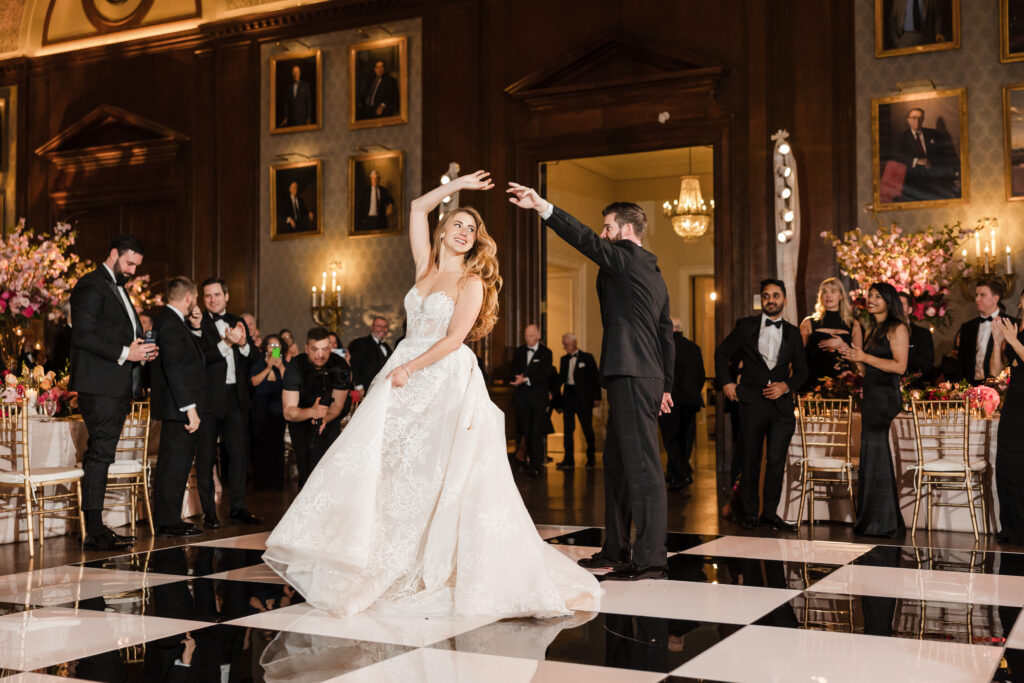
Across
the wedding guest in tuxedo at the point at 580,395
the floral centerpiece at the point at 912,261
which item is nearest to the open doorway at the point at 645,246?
the wedding guest in tuxedo at the point at 580,395

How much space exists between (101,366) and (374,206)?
22.4ft

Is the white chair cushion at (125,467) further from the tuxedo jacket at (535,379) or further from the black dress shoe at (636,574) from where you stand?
the tuxedo jacket at (535,379)

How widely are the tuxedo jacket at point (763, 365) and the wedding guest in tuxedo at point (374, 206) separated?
21.3 feet

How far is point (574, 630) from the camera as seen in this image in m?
3.64

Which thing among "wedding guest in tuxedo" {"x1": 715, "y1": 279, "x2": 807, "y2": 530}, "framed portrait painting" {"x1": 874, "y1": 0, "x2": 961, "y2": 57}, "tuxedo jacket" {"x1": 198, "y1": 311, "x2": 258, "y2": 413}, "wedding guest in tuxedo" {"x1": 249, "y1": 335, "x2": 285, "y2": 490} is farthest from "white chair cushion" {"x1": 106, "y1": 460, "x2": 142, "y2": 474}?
"framed portrait painting" {"x1": 874, "y1": 0, "x2": 961, "y2": 57}

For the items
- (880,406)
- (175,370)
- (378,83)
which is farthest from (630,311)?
(378,83)

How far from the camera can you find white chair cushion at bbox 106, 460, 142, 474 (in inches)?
251

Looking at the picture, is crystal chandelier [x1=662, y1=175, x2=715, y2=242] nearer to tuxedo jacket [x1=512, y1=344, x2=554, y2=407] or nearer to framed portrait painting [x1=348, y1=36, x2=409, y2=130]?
framed portrait painting [x1=348, y1=36, x2=409, y2=130]

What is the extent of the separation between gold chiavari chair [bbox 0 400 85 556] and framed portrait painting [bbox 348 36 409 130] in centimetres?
676

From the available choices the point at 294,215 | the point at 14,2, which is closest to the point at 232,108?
the point at 294,215

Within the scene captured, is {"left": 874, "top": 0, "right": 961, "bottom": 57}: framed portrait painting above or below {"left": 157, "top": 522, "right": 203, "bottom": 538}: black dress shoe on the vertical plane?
above

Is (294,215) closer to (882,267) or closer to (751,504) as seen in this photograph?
(882,267)

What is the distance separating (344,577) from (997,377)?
4751 millimetres

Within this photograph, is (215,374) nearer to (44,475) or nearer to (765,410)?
(44,475)
